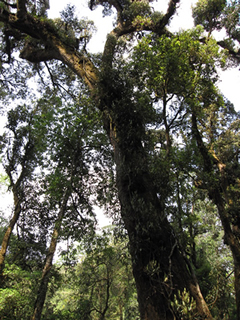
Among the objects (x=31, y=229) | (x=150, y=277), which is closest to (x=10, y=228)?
(x=31, y=229)

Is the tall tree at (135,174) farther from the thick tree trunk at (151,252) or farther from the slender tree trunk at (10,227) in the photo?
the slender tree trunk at (10,227)

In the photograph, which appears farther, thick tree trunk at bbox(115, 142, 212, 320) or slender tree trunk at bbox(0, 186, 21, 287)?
slender tree trunk at bbox(0, 186, 21, 287)

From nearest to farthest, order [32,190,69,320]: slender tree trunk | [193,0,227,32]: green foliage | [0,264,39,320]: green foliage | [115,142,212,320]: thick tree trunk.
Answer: [115,142,212,320]: thick tree trunk
[32,190,69,320]: slender tree trunk
[0,264,39,320]: green foliage
[193,0,227,32]: green foliage

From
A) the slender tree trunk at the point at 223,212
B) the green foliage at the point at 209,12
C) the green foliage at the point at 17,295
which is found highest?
the green foliage at the point at 209,12

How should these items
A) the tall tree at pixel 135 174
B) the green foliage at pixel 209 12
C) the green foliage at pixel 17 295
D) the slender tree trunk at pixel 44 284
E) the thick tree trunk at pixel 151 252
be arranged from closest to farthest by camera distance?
the thick tree trunk at pixel 151 252, the tall tree at pixel 135 174, the slender tree trunk at pixel 44 284, the green foliage at pixel 17 295, the green foliage at pixel 209 12

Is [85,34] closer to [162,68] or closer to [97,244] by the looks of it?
[162,68]

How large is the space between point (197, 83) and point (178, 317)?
6541mm

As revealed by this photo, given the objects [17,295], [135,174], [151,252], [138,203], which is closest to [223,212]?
[135,174]

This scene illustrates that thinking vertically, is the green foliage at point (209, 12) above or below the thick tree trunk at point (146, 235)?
above

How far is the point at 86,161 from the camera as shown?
10.5 metres

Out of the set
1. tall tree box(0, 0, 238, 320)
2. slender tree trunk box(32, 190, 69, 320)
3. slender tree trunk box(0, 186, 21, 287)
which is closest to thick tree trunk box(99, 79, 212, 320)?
tall tree box(0, 0, 238, 320)

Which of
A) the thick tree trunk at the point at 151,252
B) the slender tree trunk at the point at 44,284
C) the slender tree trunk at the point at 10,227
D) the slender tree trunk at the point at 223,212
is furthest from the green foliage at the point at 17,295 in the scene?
the slender tree trunk at the point at 223,212

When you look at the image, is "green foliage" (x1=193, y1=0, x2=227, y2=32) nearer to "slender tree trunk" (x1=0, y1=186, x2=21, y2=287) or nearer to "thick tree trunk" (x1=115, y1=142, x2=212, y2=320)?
"thick tree trunk" (x1=115, y1=142, x2=212, y2=320)

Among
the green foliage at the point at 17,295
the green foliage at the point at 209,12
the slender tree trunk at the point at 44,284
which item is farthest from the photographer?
the green foliage at the point at 209,12
